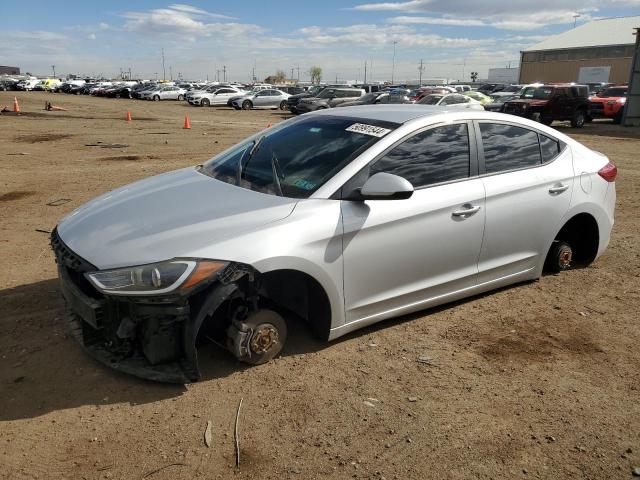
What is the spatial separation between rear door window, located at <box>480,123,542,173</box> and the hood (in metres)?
1.75

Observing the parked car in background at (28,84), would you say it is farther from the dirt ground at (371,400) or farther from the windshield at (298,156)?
the windshield at (298,156)

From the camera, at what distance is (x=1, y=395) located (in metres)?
3.03

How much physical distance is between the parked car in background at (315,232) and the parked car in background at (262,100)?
35136mm

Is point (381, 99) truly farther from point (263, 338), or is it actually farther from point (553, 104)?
point (263, 338)

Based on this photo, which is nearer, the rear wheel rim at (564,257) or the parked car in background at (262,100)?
the rear wheel rim at (564,257)

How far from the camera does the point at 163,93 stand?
50.1 meters

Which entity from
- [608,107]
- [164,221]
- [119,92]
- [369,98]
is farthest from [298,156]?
[119,92]

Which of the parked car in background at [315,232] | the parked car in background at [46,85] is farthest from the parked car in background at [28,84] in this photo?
the parked car in background at [315,232]

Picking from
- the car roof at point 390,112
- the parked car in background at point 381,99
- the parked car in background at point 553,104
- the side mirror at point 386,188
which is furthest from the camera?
the parked car in background at point 381,99

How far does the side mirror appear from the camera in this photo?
3.22 m

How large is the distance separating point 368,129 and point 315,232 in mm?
1003

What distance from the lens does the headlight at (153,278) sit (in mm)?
2805

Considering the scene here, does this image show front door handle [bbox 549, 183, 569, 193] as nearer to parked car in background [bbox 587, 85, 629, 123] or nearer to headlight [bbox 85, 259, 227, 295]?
headlight [bbox 85, 259, 227, 295]

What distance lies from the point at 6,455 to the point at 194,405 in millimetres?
927
